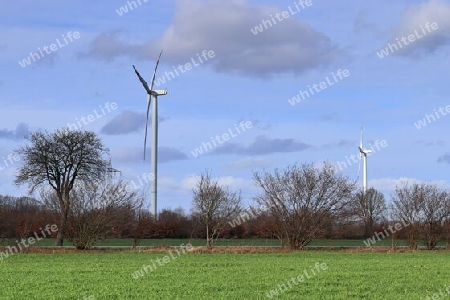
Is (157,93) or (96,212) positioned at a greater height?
(157,93)

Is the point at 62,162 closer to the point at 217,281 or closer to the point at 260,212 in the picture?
the point at 260,212

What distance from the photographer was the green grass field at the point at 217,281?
1952 centimetres

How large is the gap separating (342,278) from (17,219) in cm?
3438

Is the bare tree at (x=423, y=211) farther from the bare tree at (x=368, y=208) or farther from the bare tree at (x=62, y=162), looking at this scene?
the bare tree at (x=62, y=162)

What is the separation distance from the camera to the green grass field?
19516 mm

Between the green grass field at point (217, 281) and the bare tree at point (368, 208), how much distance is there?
19.1 meters

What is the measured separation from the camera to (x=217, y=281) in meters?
23.1

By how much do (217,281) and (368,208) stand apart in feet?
186

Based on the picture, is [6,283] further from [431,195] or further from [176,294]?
[431,195]

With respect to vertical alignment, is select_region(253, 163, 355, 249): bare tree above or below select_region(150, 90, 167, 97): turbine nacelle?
below

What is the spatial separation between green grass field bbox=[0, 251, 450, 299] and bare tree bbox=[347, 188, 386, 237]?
19.1 m

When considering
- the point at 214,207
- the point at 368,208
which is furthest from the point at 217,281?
the point at 368,208

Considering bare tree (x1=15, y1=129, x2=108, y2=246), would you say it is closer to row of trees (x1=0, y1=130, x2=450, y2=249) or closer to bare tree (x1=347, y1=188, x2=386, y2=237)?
row of trees (x1=0, y1=130, x2=450, y2=249)

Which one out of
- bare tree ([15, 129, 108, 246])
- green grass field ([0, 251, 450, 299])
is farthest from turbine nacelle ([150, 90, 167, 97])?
green grass field ([0, 251, 450, 299])
